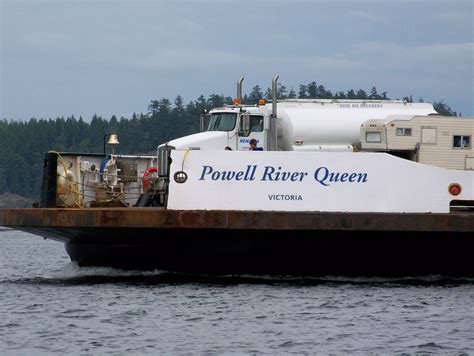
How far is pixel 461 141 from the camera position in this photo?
910 inches

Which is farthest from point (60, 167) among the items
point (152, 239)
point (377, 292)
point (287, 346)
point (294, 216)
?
point (287, 346)

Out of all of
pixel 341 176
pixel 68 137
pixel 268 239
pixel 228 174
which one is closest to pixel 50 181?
pixel 228 174

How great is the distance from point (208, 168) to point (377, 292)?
3.63m

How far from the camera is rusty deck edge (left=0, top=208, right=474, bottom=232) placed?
21578 millimetres

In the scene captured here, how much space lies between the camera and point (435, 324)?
18312 mm

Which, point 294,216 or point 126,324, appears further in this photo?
point 294,216

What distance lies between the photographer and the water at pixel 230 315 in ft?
54.6

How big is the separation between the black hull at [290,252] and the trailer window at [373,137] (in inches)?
74.5

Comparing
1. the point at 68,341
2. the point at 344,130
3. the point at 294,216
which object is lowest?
the point at 68,341

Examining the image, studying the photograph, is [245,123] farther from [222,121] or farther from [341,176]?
[341,176]

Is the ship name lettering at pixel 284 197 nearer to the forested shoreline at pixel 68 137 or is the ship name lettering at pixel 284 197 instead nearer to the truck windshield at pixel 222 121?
the truck windshield at pixel 222 121

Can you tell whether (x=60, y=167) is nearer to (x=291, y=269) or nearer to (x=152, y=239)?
(x=152, y=239)

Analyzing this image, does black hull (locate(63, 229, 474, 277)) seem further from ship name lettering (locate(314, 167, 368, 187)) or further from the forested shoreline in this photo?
the forested shoreline

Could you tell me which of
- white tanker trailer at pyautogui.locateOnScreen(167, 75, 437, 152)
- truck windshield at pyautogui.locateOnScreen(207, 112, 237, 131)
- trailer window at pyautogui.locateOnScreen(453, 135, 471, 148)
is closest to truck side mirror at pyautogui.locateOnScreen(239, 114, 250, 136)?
white tanker trailer at pyautogui.locateOnScreen(167, 75, 437, 152)
